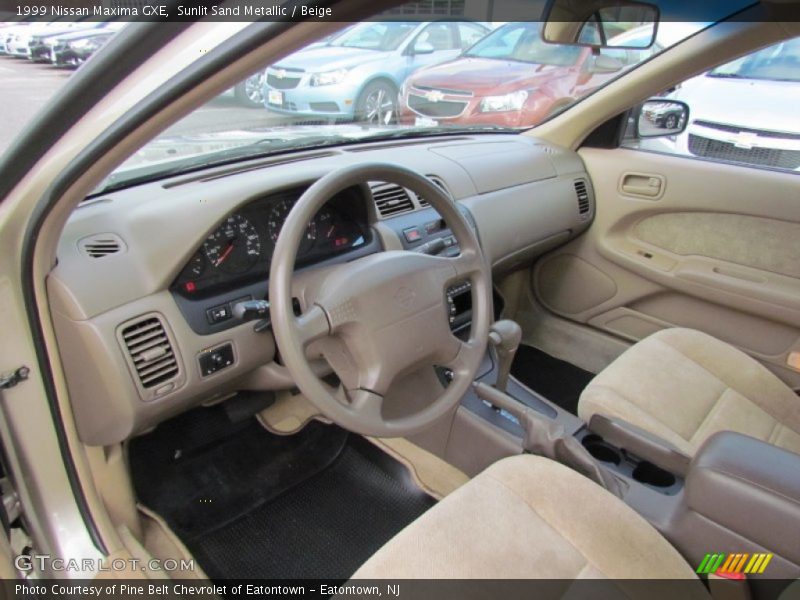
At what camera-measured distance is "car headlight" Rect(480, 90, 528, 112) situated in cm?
287

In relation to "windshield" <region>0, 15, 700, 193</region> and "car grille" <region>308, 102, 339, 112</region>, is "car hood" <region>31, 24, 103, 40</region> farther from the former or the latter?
"car grille" <region>308, 102, 339, 112</region>

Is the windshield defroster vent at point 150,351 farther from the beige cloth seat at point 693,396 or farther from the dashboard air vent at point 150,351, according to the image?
the beige cloth seat at point 693,396

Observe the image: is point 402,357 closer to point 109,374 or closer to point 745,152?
point 109,374

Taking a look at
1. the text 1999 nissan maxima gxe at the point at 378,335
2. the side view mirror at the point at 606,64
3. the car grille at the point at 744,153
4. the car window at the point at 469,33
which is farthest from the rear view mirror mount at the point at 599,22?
the car window at the point at 469,33

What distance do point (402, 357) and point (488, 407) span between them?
59cm

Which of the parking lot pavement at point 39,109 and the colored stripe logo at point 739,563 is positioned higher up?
the parking lot pavement at point 39,109

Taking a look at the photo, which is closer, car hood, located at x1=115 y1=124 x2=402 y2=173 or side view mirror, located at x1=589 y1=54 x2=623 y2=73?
car hood, located at x1=115 y1=124 x2=402 y2=173

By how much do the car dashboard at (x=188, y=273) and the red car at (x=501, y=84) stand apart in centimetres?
105

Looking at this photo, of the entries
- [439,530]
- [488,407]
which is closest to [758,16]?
[488,407]

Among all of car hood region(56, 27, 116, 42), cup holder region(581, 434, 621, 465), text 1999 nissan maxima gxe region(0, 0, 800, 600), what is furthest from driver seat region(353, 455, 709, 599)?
car hood region(56, 27, 116, 42)

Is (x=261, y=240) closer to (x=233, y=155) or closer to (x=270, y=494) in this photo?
(x=233, y=155)

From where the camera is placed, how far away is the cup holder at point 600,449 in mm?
1594

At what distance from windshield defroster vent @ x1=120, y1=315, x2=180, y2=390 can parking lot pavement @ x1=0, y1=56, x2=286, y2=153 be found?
0.44 meters

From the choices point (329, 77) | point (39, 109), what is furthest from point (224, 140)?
point (39, 109)
